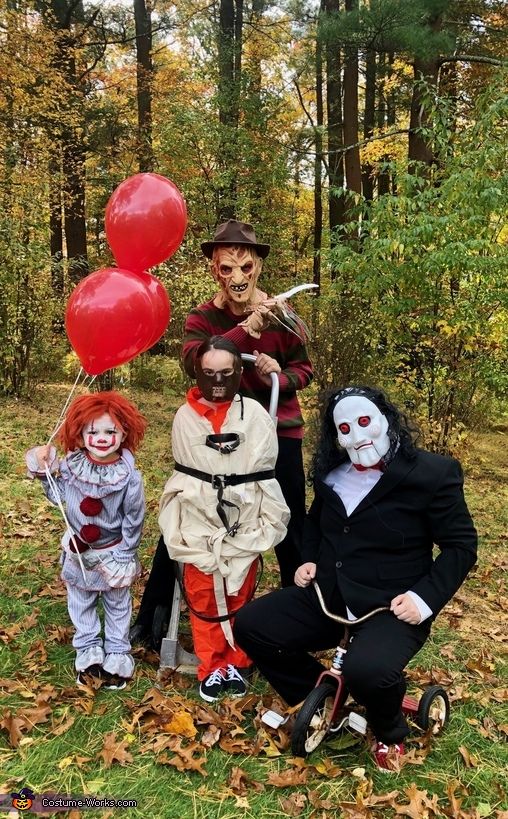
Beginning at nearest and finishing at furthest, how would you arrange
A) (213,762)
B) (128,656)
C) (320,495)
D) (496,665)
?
(213,762) → (320,495) → (128,656) → (496,665)

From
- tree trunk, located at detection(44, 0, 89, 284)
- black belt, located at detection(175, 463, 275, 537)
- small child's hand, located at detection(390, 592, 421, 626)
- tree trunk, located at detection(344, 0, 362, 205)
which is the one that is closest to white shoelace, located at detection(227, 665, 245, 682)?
black belt, located at detection(175, 463, 275, 537)

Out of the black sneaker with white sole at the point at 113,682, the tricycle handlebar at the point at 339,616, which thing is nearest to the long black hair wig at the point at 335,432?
the tricycle handlebar at the point at 339,616

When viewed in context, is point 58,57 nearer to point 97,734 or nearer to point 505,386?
point 505,386

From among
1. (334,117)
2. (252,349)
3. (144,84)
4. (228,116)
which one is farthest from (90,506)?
(334,117)

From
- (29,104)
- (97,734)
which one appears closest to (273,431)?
(97,734)

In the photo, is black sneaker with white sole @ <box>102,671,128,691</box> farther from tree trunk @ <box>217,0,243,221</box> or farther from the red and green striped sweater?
tree trunk @ <box>217,0,243,221</box>

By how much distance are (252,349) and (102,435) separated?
0.89m

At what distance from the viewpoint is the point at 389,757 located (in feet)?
8.77

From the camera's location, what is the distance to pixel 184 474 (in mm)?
3121

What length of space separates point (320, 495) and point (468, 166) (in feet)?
14.9

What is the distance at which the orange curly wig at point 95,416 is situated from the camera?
121 inches

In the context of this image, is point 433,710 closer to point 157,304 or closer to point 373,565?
point 373,565

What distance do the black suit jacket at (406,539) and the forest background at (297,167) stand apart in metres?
3.56

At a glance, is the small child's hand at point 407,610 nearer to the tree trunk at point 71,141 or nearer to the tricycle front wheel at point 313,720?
the tricycle front wheel at point 313,720
